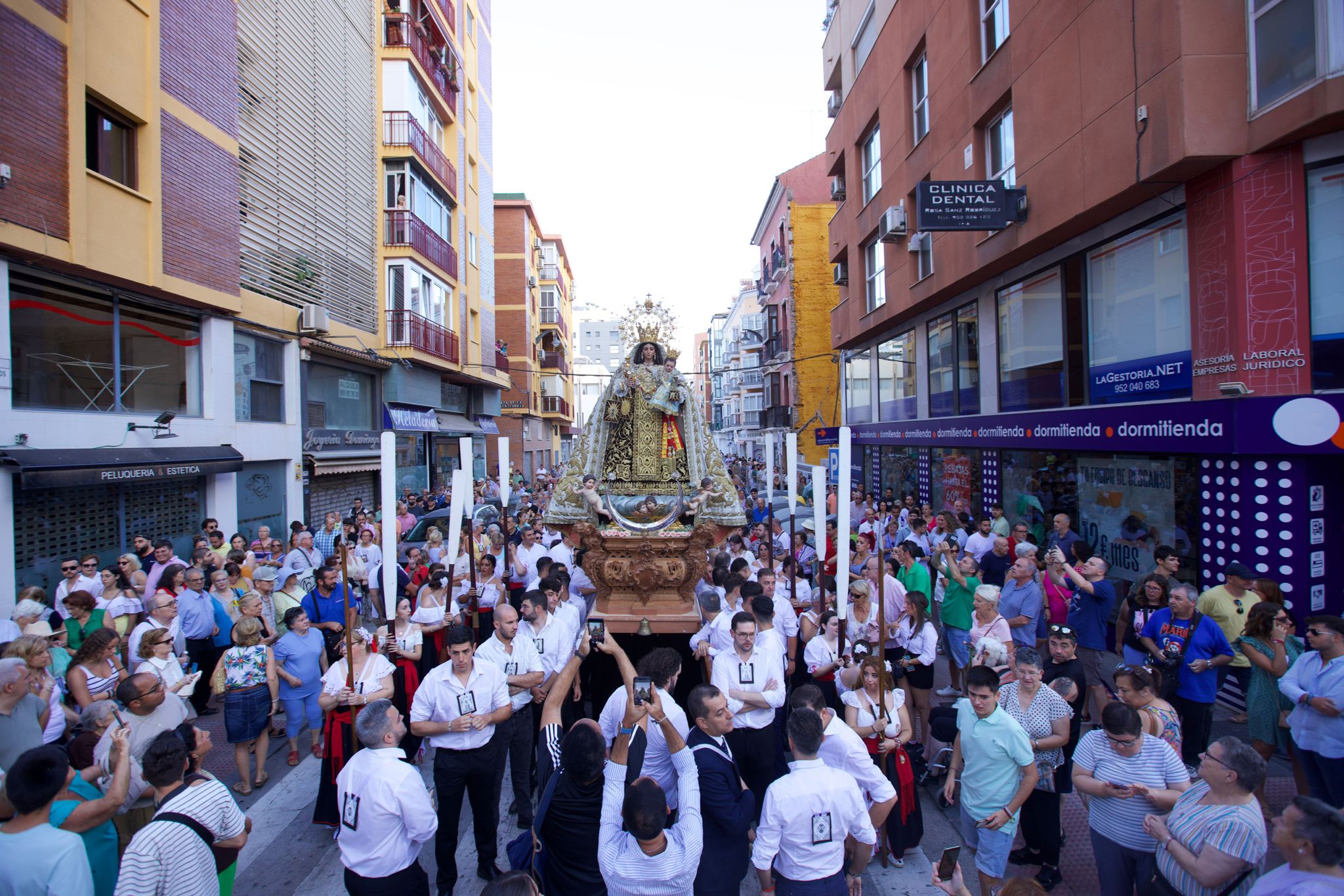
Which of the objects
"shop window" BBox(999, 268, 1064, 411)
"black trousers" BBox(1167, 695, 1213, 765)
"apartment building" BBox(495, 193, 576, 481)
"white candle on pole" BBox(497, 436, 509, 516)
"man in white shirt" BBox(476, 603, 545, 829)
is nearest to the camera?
"man in white shirt" BBox(476, 603, 545, 829)

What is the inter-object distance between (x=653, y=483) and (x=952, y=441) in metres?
8.69

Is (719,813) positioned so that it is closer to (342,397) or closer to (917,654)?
(917,654)

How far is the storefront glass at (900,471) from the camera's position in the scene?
60.3ft

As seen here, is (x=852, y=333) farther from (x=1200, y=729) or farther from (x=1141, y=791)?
(x=1141, y=791)

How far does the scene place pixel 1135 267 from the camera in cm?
969

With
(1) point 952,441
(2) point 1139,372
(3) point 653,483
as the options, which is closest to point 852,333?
(1) point 952,441

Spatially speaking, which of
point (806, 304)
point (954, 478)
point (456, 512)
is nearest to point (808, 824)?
point (456, 512)

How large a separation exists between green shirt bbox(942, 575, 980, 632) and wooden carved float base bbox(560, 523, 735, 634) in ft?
8.41

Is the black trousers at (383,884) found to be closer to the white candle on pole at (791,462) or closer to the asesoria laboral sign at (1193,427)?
the white candle on pole at (791,462)

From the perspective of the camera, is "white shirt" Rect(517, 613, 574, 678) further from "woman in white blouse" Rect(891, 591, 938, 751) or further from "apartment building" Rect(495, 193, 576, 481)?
"apartment building" Rect(495, 193, 576, 481)

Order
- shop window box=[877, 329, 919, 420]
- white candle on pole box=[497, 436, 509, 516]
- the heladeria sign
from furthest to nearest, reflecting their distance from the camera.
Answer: shop window box=[877, 329, 919, 420] → the heladeria sign → white candle on pole box=[497, 436, 509, 516]

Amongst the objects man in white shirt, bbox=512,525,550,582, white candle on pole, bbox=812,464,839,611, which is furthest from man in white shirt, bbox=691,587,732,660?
man in white shirt, bbox=512,525,550,582

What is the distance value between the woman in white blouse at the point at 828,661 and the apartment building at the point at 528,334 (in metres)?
29.8

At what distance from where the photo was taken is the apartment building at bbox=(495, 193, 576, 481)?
3778 centimetres
